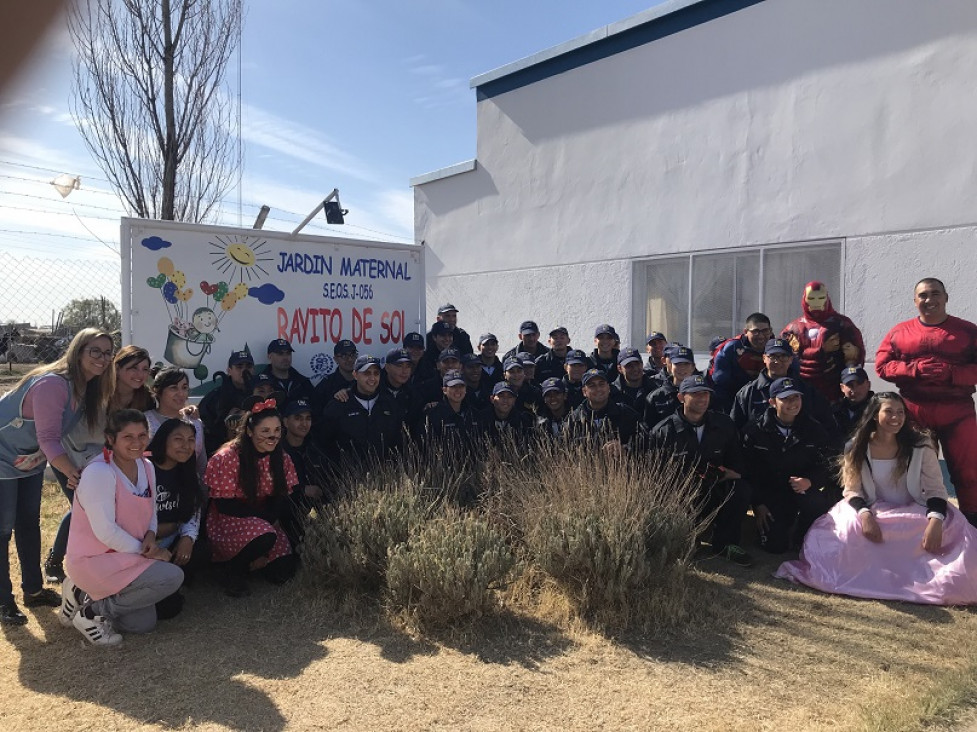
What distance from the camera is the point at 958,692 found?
3248mm

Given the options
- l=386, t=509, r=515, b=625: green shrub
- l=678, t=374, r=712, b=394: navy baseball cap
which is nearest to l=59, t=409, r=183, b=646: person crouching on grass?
l=386, t=509, r=515, b=625: green shrub

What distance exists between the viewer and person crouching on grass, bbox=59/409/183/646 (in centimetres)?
388

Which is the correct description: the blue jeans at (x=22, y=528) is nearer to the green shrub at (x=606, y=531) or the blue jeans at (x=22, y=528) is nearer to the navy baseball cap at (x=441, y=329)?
the green shrub at (x=606, y=531)

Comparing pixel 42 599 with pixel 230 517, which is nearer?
pixel 42 599

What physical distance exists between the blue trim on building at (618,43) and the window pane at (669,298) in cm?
271

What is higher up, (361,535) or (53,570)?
(361,535)

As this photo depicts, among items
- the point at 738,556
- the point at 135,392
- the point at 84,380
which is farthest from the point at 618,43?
the point at 84,380

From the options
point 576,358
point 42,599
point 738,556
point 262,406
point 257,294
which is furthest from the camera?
point 257,294

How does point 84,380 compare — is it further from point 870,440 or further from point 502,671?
point 870,440

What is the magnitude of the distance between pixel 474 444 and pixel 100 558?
2667mm

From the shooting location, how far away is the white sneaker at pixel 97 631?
389 cm

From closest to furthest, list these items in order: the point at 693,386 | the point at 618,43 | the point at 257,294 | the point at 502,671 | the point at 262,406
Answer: the point at 502,671 < the point at 262,406 < the point at 693,386 < the point at 257,294 < the point at 618,43

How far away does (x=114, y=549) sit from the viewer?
392 cm

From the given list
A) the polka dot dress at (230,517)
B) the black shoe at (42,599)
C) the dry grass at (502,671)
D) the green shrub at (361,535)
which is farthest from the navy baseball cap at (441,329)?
the black shoe at (42,599)
